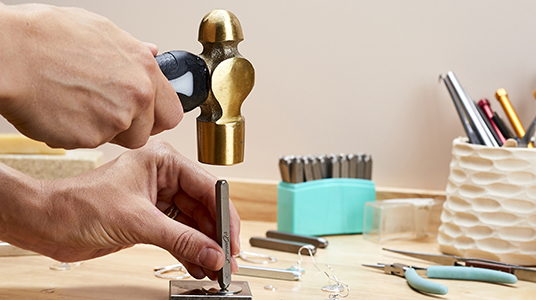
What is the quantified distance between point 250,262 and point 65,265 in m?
0.28

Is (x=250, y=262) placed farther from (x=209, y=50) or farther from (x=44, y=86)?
(x=44, y=86)

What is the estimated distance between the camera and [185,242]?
59 cm

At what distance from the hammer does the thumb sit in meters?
0.08

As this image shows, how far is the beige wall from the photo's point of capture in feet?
3.49

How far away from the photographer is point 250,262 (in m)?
0.84

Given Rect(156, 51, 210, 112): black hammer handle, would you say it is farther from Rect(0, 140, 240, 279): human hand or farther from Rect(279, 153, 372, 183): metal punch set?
Rect(279, 153, 372, 183): metal punch set

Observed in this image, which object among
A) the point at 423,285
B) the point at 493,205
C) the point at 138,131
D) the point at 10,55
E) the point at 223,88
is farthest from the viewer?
the point at 493,205

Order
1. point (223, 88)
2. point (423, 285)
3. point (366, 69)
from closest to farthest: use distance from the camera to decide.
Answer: point (223, 88), point (423, 285), point (366, 69)

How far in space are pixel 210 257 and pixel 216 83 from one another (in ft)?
0.65

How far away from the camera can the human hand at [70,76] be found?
362mm

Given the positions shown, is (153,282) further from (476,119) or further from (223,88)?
(476,119)

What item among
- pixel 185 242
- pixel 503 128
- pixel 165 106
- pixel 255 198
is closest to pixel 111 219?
pixel 185 242

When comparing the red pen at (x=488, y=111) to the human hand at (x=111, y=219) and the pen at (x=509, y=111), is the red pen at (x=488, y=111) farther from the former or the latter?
the human hand at (x=111, y=219)

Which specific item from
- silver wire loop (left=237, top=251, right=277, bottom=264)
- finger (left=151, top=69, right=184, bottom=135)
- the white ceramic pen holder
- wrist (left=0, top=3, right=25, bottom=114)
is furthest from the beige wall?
wrist (left=0, top=3, right=25, bottom=114)
